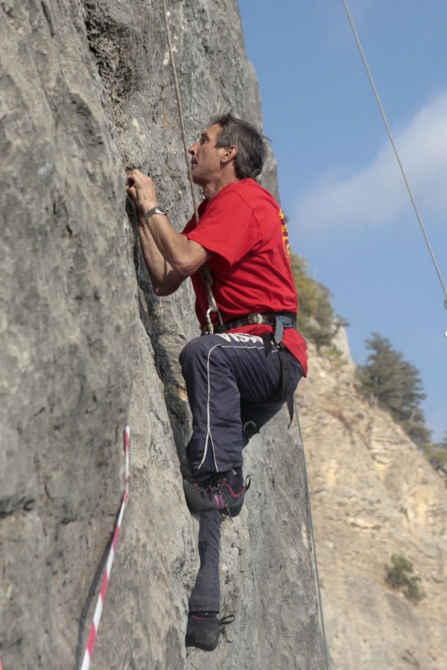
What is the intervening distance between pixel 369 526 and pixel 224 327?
21039 mm

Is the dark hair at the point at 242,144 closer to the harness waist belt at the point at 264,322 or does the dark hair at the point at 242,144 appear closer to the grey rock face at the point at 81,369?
the grey rock face at the point at 81,369

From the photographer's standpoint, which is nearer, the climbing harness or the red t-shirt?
the red t-shirt

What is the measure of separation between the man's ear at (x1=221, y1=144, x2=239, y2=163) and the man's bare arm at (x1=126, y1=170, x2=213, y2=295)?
47 centimetres

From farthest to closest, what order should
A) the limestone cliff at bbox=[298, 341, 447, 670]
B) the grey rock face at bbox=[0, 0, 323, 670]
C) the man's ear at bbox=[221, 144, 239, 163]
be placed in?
the limestone cliff at bbox=[298, 341, 447, 670] < the man's ear at bbox=[221, 144, 239, 163] < the grey rock face at bbox=[0, 0, 323, 670]

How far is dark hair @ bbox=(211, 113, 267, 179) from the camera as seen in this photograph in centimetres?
421

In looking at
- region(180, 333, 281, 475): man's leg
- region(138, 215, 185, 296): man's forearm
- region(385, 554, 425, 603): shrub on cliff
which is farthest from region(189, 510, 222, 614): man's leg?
region(385, 554, 425, 603): shrub on cliff

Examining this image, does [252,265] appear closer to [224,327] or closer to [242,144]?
[224,327]

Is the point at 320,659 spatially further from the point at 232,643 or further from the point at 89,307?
the point at 89,307

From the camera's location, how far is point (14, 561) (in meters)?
2.20

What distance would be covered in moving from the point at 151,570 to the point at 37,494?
97 cm

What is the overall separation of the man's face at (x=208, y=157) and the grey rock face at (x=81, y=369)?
1.08 ft

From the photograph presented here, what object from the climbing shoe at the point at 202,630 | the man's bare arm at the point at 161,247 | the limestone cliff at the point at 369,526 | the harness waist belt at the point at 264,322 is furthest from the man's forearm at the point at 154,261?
the limestone cliff at the point at 369,526

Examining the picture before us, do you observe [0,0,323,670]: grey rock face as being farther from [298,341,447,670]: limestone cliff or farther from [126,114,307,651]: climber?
[298,341,447,670]: limestone cliff

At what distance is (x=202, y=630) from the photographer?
3723 mm
